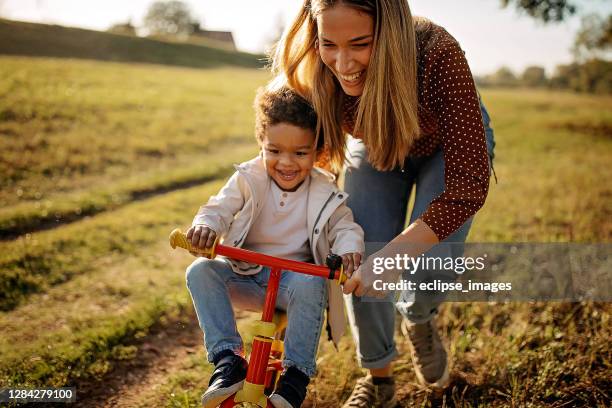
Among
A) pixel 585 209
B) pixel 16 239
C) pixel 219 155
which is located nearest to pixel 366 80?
pixel 16 239

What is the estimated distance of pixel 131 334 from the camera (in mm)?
3939

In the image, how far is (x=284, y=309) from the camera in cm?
273

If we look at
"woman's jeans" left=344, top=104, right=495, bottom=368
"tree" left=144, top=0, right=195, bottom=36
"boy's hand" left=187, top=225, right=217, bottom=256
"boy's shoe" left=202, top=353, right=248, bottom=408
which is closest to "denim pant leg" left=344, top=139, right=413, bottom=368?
"woman's jeans" left=344, top=104, right=495, bottom=368

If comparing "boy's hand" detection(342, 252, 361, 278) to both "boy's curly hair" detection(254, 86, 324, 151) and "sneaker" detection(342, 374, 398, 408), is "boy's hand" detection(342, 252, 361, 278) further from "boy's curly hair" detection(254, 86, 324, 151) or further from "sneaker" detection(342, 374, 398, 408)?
"sneaker" detection(342, 374, 398, 408)

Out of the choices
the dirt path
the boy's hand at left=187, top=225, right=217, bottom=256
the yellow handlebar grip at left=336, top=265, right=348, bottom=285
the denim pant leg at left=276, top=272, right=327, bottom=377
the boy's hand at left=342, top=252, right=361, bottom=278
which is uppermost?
the boy's hand at left=187, top=225, right=217, bottom=256

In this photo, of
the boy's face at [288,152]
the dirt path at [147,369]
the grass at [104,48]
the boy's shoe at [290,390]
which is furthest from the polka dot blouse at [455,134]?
the grass at [104,48]

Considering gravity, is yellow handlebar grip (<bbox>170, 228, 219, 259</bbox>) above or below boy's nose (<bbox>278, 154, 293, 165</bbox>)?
below

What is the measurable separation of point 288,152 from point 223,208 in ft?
1.51

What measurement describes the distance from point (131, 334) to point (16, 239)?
245 cm

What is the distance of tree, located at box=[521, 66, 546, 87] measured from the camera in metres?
47.4

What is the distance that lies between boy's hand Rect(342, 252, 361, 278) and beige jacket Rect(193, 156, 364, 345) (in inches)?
2.2

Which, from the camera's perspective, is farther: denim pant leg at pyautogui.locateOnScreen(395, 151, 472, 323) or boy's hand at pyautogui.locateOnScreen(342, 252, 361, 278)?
denim pant leg at pyautogui.locateOnScreen(395, 151, 472, 323)

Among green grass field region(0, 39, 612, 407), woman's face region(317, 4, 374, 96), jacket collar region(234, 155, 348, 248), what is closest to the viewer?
woman's face region(317, 4, 374, 96)

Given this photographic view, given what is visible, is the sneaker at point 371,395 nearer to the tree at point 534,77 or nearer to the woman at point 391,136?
the woman at point 391,136
